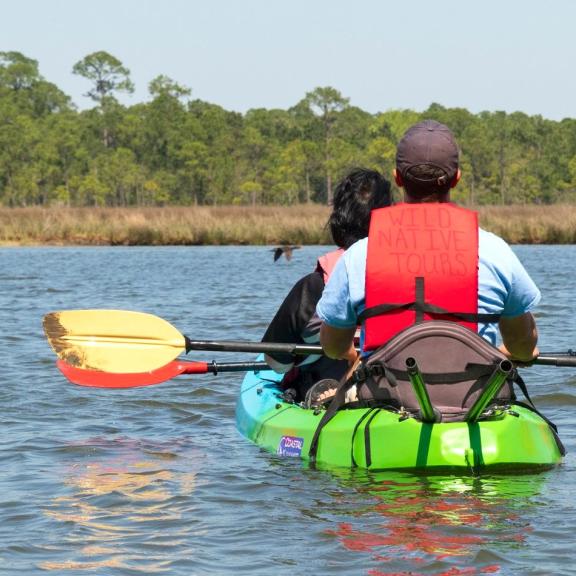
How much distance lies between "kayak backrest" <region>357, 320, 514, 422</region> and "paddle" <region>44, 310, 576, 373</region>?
1571 millimetres

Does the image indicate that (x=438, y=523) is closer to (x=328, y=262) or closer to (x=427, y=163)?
(x=427, y=163)

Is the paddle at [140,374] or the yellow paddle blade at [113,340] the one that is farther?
the paddle at [140,374]

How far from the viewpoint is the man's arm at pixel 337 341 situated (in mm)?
5000

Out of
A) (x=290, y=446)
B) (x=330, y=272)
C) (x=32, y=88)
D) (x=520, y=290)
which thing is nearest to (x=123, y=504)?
(x=290, y=446)

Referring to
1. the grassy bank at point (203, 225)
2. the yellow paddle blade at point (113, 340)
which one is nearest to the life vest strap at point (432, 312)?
the yellow paddle blade at point (113, 340)

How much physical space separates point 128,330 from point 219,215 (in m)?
30.0

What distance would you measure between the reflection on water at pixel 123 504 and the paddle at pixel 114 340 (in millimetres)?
463

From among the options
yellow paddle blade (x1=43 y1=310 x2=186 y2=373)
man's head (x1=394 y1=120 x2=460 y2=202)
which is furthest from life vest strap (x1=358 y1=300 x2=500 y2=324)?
yellow paddle blade (x1=43 y1=310 x2=186 y2=373)

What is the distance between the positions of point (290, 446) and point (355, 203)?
45.2 inches

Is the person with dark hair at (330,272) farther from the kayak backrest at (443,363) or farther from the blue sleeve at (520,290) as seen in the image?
the blue sleeve at (520,290)

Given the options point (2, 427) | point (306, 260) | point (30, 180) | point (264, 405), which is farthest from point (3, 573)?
point (30, 180)

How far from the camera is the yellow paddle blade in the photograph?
6352 millimetres

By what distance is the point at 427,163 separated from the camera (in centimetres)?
480

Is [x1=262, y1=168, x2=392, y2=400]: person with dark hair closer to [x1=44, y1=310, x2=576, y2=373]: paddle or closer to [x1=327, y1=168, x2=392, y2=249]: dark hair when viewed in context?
[x1=327, y1=168, x2=392, y2=249]: dark hair
